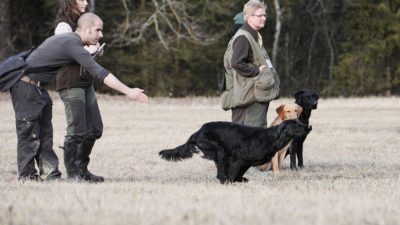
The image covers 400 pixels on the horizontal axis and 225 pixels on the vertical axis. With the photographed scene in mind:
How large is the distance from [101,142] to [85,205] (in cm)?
971

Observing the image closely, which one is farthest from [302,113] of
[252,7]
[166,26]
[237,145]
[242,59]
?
[166,26]

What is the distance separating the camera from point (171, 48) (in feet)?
115

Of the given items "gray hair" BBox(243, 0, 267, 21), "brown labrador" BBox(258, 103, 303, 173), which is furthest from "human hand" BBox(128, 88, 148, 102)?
"brown labrador" BBox(258, 103, 303, 173)

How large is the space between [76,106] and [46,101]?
0.60 meters

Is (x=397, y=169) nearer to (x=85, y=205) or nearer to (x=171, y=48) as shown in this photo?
(x=85, y=205)

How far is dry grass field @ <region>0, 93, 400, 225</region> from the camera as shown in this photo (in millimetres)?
5641

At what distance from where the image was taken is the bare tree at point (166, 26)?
3256 cm

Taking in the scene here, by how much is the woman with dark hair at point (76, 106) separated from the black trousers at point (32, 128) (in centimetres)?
37

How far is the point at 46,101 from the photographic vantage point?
9.03 meters

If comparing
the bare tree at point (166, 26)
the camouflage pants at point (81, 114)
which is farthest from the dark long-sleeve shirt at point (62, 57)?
the bare tree at point (166, 26)

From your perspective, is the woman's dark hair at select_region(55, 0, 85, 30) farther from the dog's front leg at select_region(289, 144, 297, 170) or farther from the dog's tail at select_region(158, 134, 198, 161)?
the dog's front leg at select_region(289, 144, 297, 170)

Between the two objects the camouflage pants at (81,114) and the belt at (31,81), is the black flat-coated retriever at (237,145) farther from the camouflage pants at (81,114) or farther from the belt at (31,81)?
the belt at (31,81)

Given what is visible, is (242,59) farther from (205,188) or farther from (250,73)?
(205,188)

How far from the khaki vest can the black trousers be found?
7.19ft
